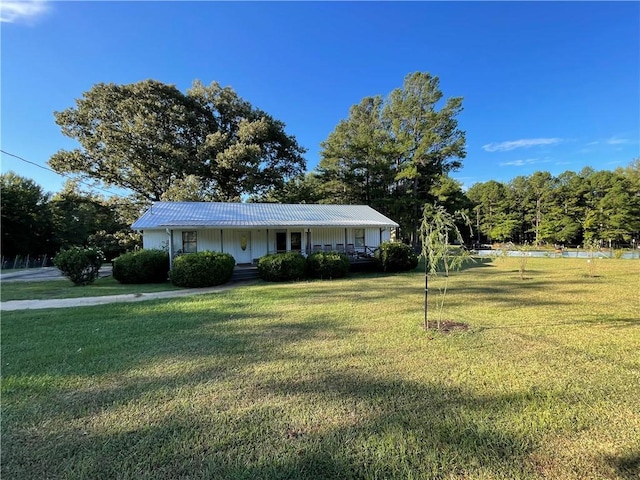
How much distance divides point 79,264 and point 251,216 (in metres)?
7.81

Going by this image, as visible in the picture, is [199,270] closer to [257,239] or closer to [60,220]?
[257,239]

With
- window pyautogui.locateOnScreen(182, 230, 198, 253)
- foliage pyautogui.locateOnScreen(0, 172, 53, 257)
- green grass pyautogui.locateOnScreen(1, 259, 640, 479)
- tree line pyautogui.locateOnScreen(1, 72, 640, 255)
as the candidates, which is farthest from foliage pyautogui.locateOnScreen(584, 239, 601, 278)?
foliage pyautogui.locateOnScreen(0, 172, 53, 257)

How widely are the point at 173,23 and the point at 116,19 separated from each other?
5.59 feet

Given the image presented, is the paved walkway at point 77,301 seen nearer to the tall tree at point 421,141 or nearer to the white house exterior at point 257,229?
the white house exterior at point 257,229

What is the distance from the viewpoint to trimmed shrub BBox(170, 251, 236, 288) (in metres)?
10.9

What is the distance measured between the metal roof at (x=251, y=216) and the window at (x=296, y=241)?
1006 mm

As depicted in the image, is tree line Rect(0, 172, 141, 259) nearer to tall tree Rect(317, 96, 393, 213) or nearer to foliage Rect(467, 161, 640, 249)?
tall tree Rect(317, 96, 393, 213)

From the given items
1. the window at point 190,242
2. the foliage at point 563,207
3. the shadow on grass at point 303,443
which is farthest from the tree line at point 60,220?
the foliage at point 563,207

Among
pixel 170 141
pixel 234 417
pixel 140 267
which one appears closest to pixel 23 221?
pixel 170 141

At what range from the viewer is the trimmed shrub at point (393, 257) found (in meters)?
14.8

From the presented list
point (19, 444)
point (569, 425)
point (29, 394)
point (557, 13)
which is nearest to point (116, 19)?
point (29, 394)

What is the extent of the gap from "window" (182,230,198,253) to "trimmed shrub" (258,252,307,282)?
4810mm

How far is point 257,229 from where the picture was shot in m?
15.8

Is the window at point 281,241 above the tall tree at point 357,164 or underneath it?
underneath
